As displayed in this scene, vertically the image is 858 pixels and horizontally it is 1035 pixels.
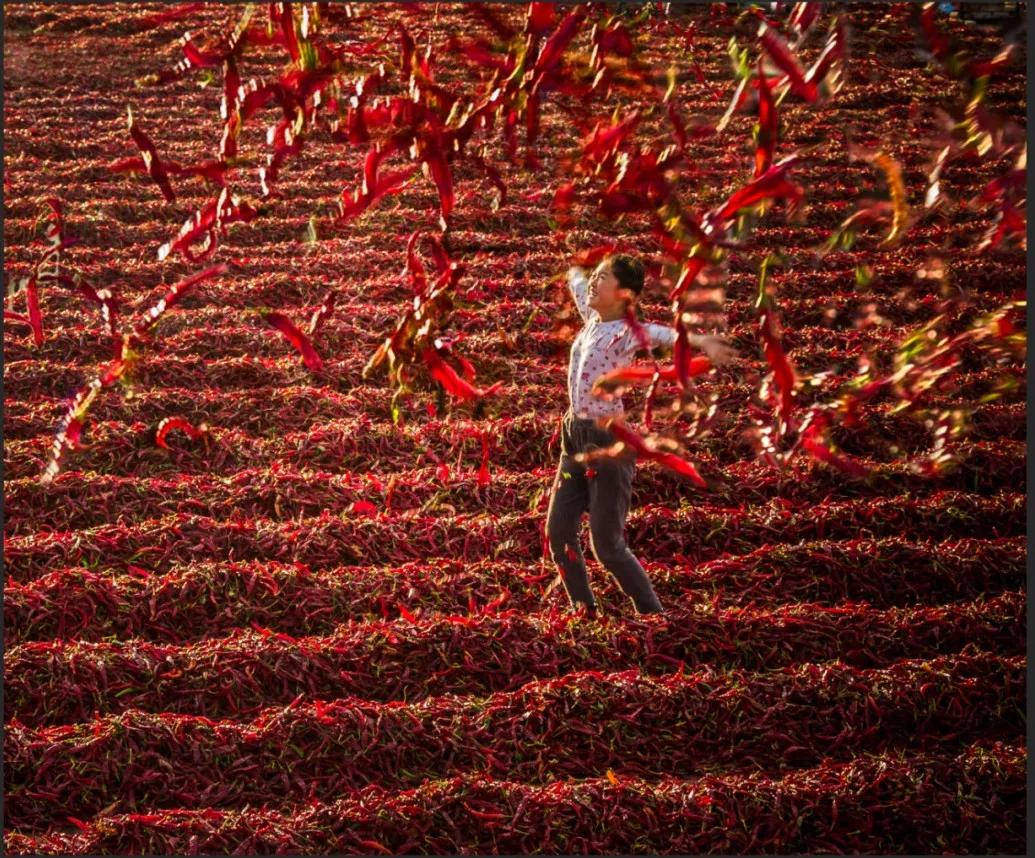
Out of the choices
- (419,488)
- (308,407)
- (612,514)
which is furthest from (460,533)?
(308,407)

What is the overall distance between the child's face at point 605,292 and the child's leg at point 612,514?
471 mm

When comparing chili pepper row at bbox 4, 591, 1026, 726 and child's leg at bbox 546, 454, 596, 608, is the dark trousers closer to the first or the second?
child's leg at bbox 546, 454, 596, 608

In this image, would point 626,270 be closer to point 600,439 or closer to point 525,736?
point 600,439

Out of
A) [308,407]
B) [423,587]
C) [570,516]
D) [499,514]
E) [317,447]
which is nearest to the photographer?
[570,516]

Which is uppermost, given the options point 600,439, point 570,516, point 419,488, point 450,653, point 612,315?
point 612,315

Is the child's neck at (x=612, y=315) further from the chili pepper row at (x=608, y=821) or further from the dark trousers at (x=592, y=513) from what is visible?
the chili pepper row at (x=608, y=821)

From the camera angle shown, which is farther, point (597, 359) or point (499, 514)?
point (499, 514)

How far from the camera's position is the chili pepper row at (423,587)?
3.28m

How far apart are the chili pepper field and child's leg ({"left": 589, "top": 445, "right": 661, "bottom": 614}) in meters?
0.29

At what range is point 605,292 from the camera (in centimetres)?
281

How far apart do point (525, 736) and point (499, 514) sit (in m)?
1.19

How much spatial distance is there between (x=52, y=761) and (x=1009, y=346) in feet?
9.06

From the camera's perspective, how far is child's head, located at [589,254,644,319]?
280 centimetres

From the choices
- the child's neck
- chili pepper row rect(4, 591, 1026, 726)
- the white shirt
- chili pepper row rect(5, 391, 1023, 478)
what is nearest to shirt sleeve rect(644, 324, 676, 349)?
the white shirt
